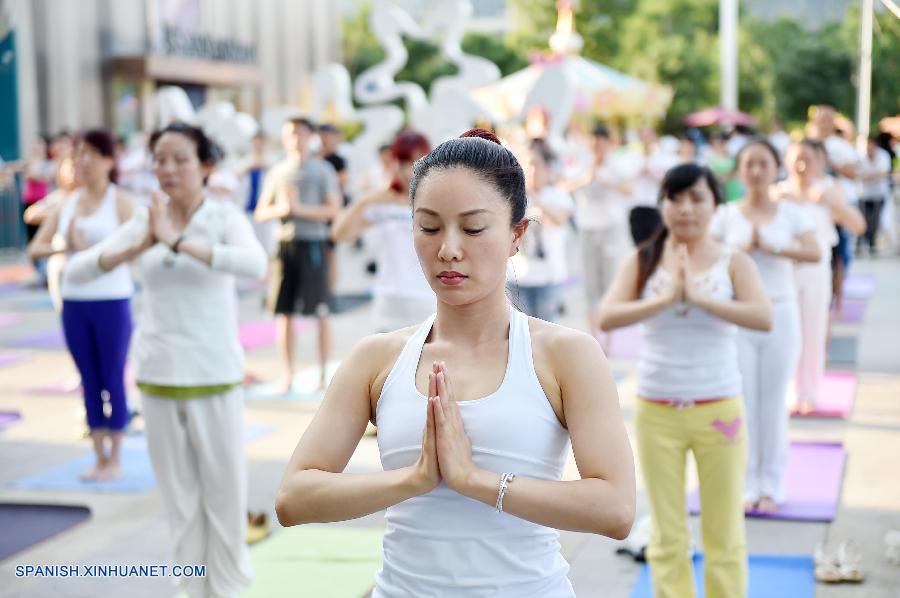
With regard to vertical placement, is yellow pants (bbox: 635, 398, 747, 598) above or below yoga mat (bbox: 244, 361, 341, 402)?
above

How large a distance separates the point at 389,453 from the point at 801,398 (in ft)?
20.2

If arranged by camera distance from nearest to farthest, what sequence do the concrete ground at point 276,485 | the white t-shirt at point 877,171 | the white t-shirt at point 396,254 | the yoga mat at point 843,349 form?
the concrete ground at point 276,485, the white t-shirt at point 396,254, the yoga mat at point 843,349, the white t-shirt at point 877,171

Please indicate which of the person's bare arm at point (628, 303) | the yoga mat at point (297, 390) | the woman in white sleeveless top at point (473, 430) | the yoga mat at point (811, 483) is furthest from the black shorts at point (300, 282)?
the woman in white sleeveless top at point (473, 430)

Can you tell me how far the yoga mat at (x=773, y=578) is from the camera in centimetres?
470

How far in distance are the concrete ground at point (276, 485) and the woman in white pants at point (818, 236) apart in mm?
341

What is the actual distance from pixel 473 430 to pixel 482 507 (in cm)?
15

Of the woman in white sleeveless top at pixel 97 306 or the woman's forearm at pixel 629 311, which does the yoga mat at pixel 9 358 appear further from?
the woman's forearm at pixel 629 311

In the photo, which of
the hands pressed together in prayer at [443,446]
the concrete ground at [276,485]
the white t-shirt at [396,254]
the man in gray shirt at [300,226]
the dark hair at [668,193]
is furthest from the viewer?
the man in gray shirt at [300,226]

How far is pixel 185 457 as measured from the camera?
14.7 feet

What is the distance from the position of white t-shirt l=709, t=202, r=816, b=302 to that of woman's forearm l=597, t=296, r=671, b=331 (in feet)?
5.30

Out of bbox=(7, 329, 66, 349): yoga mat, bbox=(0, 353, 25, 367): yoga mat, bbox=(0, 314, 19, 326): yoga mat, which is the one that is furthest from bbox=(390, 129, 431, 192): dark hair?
bbox=(0, 314, 19, 326): yoga mat

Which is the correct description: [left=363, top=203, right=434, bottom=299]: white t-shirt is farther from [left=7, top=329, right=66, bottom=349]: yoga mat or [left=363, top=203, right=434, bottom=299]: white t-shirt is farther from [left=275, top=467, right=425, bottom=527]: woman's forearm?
[left=7, top=329, right=66, bottom=349]: yoga mat

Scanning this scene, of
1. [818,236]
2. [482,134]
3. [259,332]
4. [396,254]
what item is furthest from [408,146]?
[259,332]

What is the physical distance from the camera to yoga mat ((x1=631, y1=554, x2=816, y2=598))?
470 cm
